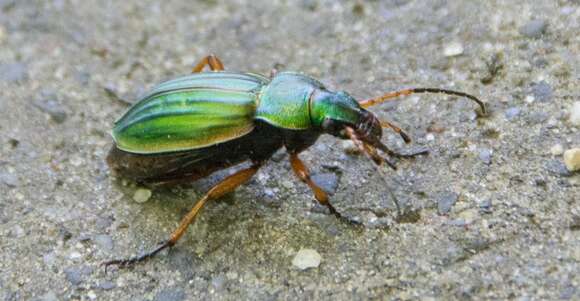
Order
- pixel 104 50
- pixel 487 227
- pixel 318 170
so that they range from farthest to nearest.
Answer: pixel 104 50
pixel 318 170
pixel 487 227

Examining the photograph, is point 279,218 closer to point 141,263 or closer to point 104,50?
point 141,263

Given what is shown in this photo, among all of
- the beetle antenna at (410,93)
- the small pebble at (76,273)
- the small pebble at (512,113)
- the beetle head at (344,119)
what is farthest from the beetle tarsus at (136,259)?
the small pebble at (512,113)

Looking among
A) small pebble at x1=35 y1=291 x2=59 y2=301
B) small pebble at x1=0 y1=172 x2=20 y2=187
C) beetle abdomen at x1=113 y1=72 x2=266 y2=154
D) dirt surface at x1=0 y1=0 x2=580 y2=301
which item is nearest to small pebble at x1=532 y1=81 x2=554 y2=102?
dirt surface at x1=0 y1=0 x2=580 y2=301

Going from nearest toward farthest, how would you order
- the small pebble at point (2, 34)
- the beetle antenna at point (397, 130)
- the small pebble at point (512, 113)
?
the beetle antenna at point (397, 130)
the small pebble at point (512, 113)
the small pebble at point (2, 34)

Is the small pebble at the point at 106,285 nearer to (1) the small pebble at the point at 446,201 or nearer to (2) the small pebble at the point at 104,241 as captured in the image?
(2) the small pebble at the point at 104,241

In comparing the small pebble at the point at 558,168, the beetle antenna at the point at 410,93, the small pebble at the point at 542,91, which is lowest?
the small pebble at the point at 558,168

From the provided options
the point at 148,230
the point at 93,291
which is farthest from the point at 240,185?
the point at 93,291

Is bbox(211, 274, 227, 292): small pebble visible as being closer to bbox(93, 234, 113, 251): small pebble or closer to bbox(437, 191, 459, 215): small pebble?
bbox(93, 234, 113, 251): small pebble

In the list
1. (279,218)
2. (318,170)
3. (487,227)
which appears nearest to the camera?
(487,227)
